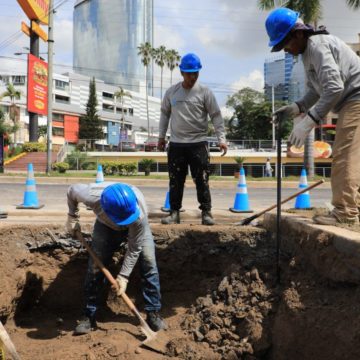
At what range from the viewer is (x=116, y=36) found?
98.9m

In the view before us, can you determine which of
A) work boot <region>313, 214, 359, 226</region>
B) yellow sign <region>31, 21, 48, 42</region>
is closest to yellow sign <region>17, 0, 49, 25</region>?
yellow sign <region>31, 21, 48, 42</region>

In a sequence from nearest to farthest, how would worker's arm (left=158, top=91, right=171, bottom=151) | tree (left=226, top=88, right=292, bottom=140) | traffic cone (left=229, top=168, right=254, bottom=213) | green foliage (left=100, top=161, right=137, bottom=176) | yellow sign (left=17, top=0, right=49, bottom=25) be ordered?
worker's arm (left=158, top=91, right=171, bottom=151), traffic cone (left=229, top=168, right=254, bottom=213), green foliage (left=100, top=161, right=137, bottom=176), yellow sign (left=17, top=0, right=49, bottom=25), tree (left=226, top=88, right=292, bottom=140)

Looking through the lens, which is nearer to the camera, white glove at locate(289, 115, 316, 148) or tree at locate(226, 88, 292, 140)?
white glove at locate(289, 115, 316, 148)

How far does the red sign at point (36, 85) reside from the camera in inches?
912

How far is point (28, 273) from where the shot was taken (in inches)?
181

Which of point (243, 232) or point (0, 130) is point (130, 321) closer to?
point (243, 232)

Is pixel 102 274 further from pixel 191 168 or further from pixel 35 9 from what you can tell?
pixel 35 9

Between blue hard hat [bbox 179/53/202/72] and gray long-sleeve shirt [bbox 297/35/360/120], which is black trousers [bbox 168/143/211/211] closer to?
blue hard hat [bbox 179/53/202/72]

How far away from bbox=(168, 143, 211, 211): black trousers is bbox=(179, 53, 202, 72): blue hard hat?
0.86m

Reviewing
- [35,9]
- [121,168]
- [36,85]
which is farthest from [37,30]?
[121,168]

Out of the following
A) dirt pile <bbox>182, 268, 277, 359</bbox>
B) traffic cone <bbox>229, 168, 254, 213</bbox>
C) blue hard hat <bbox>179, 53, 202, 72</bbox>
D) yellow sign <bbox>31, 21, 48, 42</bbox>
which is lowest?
dirt pile <bbox>182, 268, 277, 359</bbox>

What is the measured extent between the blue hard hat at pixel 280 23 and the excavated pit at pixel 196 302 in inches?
76.2

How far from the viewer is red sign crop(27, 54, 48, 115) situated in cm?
2317

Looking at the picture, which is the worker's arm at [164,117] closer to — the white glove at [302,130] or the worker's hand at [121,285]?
the white glove at [302,130]
